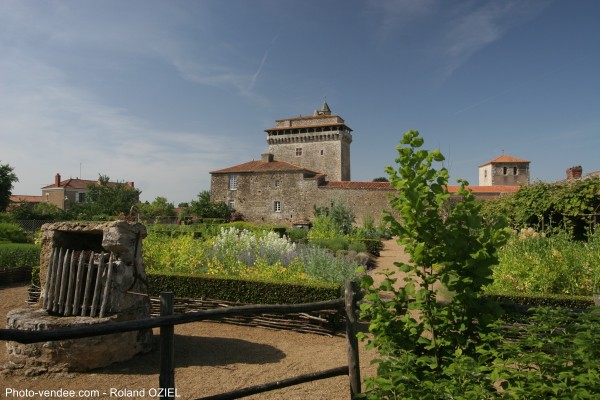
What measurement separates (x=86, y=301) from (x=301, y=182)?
3008 cm

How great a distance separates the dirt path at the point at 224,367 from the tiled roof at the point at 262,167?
95.4 ft

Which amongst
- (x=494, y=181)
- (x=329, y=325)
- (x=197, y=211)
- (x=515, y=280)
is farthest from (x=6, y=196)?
(x=494, y=181)

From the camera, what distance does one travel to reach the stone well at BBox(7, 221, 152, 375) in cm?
464

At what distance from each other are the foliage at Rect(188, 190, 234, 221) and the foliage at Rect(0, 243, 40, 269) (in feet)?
76.8

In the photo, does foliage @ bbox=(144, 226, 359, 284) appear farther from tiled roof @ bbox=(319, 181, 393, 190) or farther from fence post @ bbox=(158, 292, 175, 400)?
tiled roof @ bbox=(319, 181, 393, 190)

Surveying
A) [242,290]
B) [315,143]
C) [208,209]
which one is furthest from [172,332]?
[315,143]

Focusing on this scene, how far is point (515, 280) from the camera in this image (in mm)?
6617

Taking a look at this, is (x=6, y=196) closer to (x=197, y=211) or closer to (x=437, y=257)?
(x=197, y=211)

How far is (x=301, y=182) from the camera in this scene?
34719mm

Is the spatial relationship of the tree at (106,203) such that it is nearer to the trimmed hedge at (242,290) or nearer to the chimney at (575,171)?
the trimmed hedge at (242,290)

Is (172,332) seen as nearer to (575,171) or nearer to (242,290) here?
(242,290)

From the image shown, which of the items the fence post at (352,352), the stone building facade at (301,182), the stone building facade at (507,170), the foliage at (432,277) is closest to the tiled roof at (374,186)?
the stone building facade at (301,182)

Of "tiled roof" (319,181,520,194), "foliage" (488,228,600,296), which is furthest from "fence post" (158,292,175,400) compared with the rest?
"tiled roof" (319,181,520,194)

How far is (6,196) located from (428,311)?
38710mm
